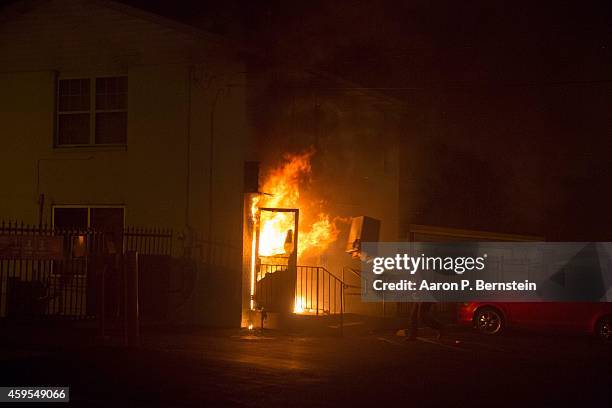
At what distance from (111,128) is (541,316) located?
1038cm

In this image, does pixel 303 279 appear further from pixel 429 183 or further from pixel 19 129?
pixel 429 183

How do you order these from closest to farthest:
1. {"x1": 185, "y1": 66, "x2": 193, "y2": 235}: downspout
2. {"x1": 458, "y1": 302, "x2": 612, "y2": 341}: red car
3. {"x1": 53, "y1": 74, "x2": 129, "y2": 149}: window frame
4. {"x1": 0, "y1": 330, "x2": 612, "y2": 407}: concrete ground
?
{"x1": 0, "y1": 330, "x2": 612, "y2": 407}: concrete ground < {"x1": 185, "y1": 66, "x2": 193, "y2": 235}: downspout < {"x1": 458, "y1": 302, "x2": 612, "y2": 341}: red car < {"x1": 53, "y1": 74, "x2": 129, "y2": 149}: window frame

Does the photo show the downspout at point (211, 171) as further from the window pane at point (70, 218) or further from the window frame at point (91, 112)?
the window pane at point (70, 218)

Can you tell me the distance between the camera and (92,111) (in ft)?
56.7

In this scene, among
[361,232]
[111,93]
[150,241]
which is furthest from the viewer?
[361,232]

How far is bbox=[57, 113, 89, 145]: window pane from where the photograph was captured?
57.3 ft

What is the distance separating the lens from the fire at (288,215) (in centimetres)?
1673

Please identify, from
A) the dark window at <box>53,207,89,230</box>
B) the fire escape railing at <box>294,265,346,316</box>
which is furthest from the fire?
the dark window at <box>53,207,89,230</box>

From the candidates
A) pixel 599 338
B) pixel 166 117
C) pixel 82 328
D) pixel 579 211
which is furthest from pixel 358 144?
pixel 579 211

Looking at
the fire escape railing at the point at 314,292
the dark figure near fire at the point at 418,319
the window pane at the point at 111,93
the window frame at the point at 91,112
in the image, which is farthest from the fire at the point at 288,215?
the window pane at the point at 111,93

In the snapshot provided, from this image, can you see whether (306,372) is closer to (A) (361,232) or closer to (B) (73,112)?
(A) (361,232)

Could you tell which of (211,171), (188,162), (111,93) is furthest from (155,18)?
(211,171)

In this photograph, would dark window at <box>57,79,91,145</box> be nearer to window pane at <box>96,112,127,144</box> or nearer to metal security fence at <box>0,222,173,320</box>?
window pane at <box>96,112,127,144</box>

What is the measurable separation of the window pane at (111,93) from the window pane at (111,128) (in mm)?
176
